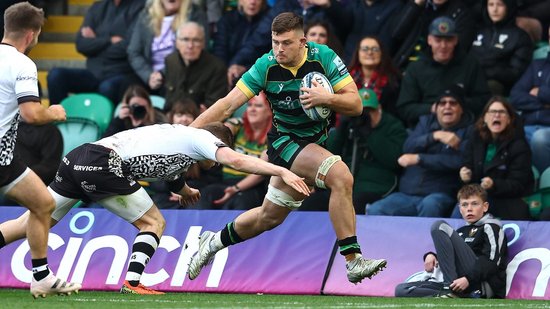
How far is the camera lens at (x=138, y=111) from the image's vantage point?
14.1 m

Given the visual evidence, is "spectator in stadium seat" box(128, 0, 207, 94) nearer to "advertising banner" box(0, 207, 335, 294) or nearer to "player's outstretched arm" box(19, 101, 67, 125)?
"advertising banner" box(0, 207, 335, 294)

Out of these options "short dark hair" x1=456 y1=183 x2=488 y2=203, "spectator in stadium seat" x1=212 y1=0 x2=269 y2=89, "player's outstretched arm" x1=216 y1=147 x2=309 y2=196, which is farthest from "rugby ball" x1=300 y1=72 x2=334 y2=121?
"spectator in stadium seat" x1=212 y1=0 x2=269 y2=89

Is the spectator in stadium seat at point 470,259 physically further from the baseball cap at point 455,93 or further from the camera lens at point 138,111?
the camera lens at point 138,111

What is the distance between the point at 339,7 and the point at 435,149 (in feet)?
7.83

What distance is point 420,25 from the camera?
1451cm

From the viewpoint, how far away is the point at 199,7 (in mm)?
15656

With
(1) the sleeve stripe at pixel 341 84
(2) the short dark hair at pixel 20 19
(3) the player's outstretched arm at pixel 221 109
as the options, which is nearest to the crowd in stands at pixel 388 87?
(1) the sleeve stripe at pixel 341 84

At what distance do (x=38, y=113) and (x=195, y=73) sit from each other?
5878 mm

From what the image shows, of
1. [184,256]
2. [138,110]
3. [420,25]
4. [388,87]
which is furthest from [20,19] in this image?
[420,25]

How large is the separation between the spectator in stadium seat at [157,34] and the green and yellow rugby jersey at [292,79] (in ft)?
17.5

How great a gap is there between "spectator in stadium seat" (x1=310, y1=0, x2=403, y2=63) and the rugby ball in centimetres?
446

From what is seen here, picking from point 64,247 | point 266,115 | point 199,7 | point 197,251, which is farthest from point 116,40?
point 197,251

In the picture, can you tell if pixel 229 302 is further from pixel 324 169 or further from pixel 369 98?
pixel 369 98

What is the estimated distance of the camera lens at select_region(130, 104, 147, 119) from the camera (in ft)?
46.3
